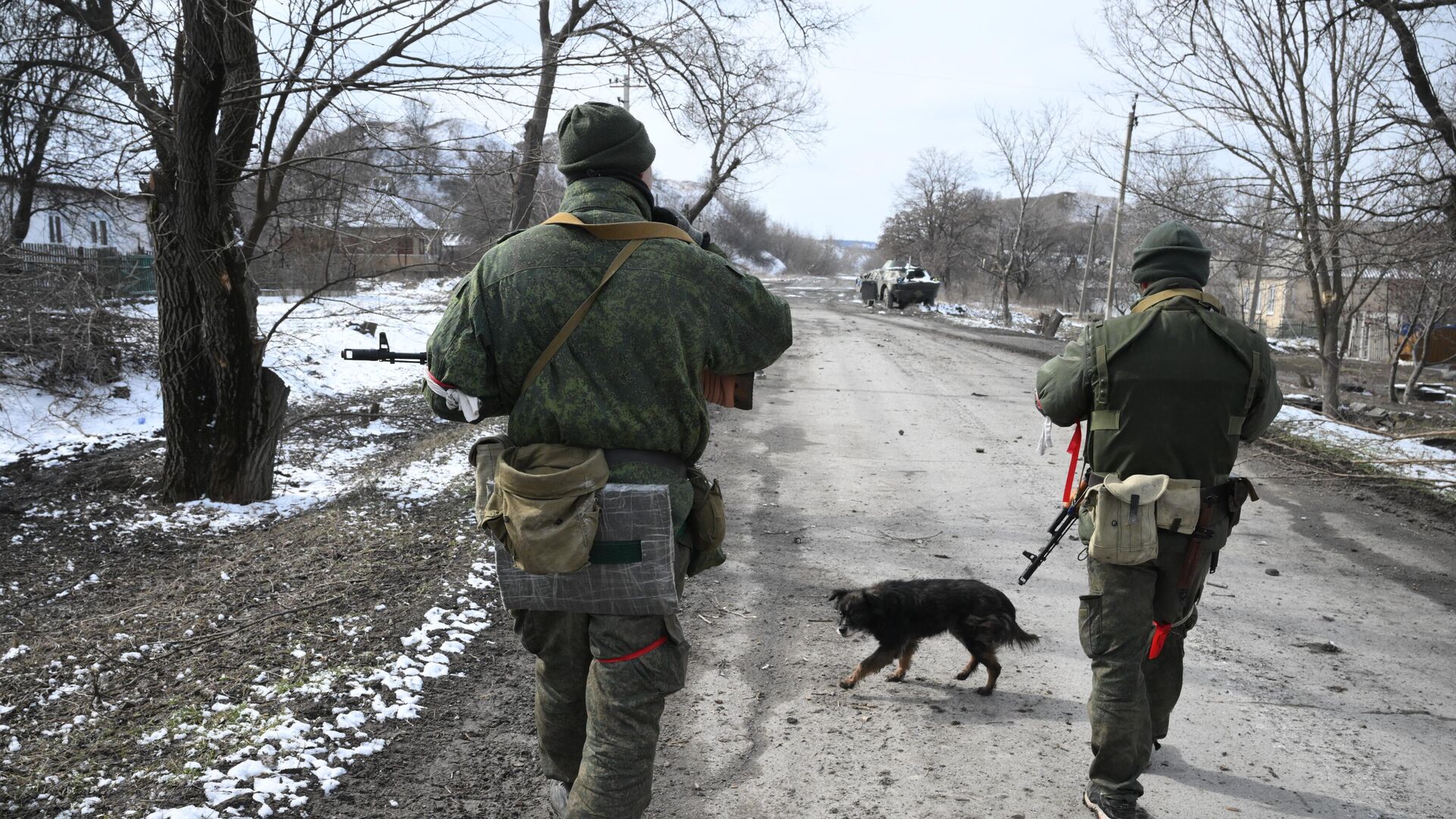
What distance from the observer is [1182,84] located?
39.5ft

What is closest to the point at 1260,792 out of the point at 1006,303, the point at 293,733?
the point at 293,733

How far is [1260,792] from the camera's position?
3.35 m

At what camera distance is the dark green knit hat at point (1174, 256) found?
3.28 meters

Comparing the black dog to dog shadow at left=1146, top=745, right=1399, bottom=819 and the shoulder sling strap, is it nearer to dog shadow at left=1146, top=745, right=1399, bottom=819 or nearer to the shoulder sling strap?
dog shadow at left=1146, top=745, right=1399, bottom=819

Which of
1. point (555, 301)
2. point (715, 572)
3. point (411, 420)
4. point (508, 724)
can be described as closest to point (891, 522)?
point (715, 572)

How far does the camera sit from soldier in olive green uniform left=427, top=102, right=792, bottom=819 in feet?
8.17

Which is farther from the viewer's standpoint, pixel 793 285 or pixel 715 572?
pixel 793 285

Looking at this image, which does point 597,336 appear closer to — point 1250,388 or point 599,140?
point 599,140

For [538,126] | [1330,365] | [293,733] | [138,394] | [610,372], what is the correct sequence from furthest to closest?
[1330,365] < [138,394] < [538,126] < [293,733] < [610,372]

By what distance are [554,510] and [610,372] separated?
39 cm

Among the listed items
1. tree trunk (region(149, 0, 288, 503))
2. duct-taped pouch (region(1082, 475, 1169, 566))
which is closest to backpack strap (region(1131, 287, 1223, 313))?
duct-taped pouch (region(1082, 475, 1169, 566))

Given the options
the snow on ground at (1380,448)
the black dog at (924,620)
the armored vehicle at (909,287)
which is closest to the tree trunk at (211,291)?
the black dog at (924,620)

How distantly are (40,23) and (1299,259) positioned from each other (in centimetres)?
1363

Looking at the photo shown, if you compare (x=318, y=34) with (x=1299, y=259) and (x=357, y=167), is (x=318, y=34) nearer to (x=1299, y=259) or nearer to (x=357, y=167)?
(x=357, y=167)
